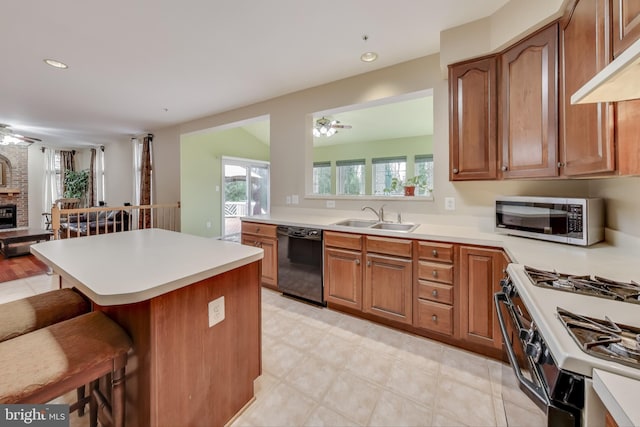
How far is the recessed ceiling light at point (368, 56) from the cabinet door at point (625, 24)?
5.83 feet

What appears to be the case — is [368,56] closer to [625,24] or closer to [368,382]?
[625,24]

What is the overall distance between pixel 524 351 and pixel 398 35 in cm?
246

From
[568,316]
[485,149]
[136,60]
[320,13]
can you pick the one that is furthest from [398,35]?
[136,60]

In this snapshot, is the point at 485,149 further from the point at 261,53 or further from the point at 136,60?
the point at 136,60

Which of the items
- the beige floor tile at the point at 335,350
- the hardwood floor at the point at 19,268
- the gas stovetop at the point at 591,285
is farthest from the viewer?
the hardwood floor at the point at 19,268

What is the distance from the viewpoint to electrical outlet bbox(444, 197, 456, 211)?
2465 millimetres

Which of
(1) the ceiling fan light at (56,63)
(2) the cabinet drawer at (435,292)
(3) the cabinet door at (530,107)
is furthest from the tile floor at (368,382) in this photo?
(1) the ceiling fan light at (56,63)

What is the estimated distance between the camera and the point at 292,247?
2775 millimetres

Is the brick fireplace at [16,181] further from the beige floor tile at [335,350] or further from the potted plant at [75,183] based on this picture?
the beige floor tile at [335,350]

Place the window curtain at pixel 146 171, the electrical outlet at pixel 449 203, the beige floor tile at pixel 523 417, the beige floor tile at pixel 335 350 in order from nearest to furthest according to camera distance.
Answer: the beige floor tile at pixel 523 417, the beige floor tile at pixel 335 350, the electrical outlet at pixel 449 203, the window curtain at pixel 146 171

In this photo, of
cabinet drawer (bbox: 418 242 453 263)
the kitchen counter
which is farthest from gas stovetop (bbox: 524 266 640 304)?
cabinet drawer (bbox: 418 242 453 263)

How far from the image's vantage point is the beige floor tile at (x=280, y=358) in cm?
181

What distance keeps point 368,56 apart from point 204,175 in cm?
445

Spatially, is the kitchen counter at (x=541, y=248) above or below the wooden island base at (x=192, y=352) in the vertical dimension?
above
